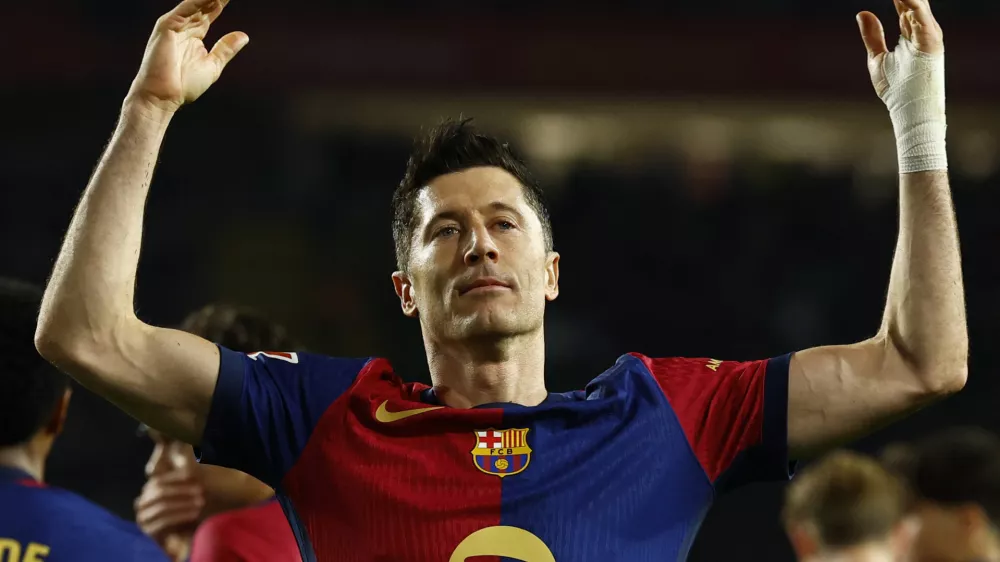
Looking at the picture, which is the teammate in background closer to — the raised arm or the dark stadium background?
the raised arm

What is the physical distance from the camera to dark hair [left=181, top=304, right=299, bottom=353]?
323 centimetres

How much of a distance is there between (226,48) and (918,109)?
147 cm

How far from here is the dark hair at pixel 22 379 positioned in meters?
2.40

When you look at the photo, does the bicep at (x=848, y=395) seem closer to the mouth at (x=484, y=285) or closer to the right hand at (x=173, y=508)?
the mouth at (x=484, y=285)

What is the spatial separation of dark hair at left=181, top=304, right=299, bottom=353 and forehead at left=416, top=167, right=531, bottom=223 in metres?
0.62

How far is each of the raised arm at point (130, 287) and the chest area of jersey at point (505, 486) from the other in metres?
0.30

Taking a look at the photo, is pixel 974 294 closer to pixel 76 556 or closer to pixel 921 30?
pixel 921 30

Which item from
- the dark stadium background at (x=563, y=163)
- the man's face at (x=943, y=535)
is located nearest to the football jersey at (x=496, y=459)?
the man's face at (x=943, y=535)

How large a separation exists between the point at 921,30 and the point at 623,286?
7470mm

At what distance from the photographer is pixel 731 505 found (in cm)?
828

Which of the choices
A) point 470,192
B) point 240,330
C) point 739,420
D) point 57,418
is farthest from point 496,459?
point 240,330

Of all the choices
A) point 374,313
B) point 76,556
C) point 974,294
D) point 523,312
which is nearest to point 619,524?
point 523,312

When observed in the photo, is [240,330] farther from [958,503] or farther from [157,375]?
[958,503]

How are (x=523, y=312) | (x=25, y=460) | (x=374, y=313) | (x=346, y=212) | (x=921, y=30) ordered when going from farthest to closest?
1. (x=346, y=212)
2. (x=374, y=313)
3. (x=523, y=312)
4. (x=921, y=30)
5. (x=25, y=460)
